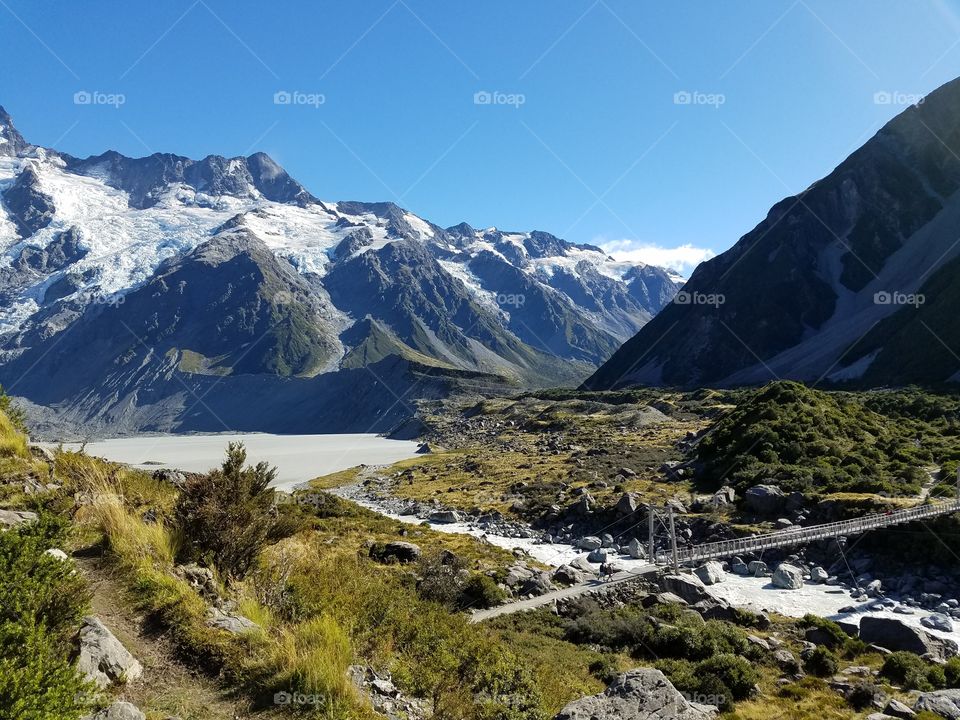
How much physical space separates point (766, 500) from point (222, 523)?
33.3 meters

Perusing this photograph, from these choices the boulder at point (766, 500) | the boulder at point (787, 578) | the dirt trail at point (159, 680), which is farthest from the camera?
the boulder at point (766, 500)

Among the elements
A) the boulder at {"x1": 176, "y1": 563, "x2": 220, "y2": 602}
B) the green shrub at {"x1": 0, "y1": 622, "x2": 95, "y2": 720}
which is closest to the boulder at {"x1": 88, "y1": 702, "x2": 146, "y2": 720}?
the green shrub at {"x1": 0, "y1": 622, "x2": 95, "y2": 720}

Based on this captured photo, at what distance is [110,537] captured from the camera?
345 inches

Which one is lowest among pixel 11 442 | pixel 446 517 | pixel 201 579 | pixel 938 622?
pixel 938 622

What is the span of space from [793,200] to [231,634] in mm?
188458

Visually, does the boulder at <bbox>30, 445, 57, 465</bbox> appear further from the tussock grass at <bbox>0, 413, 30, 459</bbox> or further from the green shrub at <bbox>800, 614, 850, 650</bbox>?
the green shrub at <bbox>800, 614, 850, 650</bbox>

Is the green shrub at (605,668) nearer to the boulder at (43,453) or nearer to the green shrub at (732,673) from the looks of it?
the green shrub at (732,673)

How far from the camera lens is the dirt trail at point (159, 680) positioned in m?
6.05

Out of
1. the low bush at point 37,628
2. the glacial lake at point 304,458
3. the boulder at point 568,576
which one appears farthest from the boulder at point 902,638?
the glacial lake at point 304,458

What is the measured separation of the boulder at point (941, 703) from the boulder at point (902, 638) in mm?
4362

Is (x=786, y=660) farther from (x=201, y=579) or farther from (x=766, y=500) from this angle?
(x=766, y=500)

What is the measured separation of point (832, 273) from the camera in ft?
486

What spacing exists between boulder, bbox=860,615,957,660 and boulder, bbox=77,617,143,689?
2009 centimetres

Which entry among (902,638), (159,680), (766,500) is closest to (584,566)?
(902,638)
